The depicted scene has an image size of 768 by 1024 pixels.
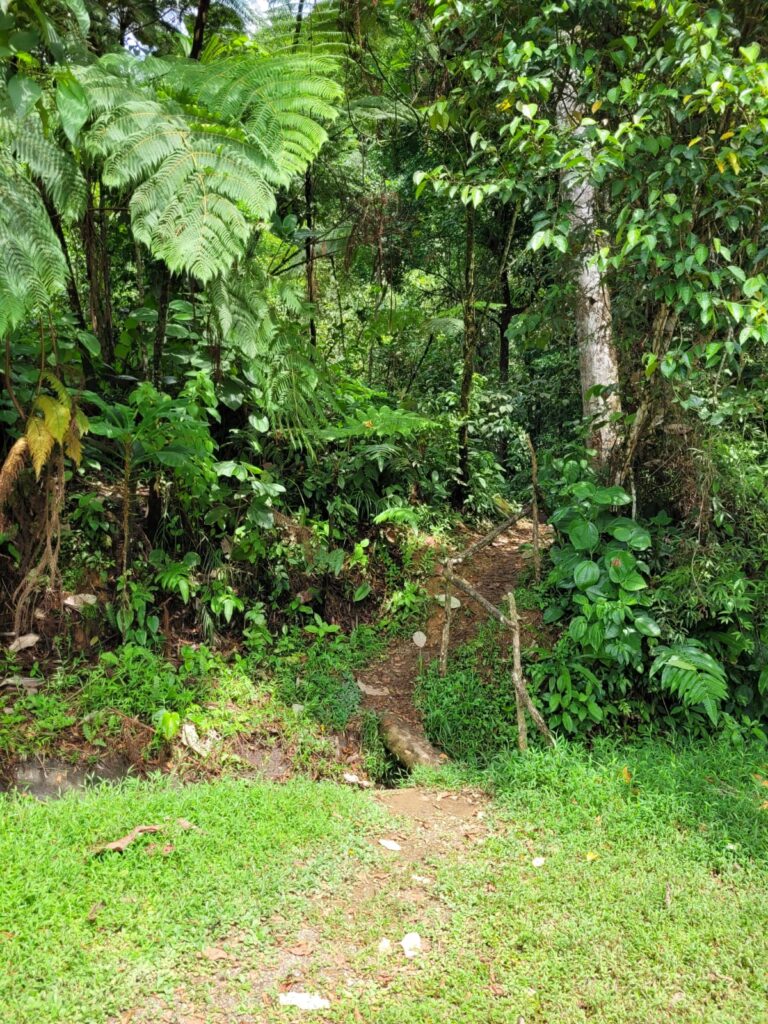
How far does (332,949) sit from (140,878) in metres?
0.74

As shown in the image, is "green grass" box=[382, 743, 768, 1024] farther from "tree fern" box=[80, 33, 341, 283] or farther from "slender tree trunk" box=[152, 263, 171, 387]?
"slender tree trunk" box=[152, 263, 171, 387]

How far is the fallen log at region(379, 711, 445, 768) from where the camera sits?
3837 millimetres

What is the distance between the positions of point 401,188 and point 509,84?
404 centimetres

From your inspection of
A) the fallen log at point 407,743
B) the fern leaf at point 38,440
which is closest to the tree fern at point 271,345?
the fern leaf at point 38,440

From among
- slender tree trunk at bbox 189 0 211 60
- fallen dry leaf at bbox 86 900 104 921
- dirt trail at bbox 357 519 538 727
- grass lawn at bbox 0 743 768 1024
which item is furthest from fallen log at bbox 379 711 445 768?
slender tree trunk at bbox 189 0 211 60

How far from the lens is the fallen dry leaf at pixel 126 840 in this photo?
8.57ft

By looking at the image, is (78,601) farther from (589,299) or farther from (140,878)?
(589,299)

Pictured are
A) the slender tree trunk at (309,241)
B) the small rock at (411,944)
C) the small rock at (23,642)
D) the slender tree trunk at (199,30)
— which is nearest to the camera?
the small rock at (411,944)

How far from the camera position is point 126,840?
105 inches

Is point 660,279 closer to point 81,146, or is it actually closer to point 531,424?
point 81,146

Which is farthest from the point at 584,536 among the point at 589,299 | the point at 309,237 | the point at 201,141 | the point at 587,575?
the point at 309,237

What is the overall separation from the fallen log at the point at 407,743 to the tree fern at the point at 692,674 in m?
1.29

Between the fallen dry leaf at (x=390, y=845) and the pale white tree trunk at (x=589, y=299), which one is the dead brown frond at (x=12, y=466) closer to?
the fallen dry leaf at (x=390, y=845)

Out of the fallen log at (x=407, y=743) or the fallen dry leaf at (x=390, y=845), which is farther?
the fallen log at (x=407, y=743)
